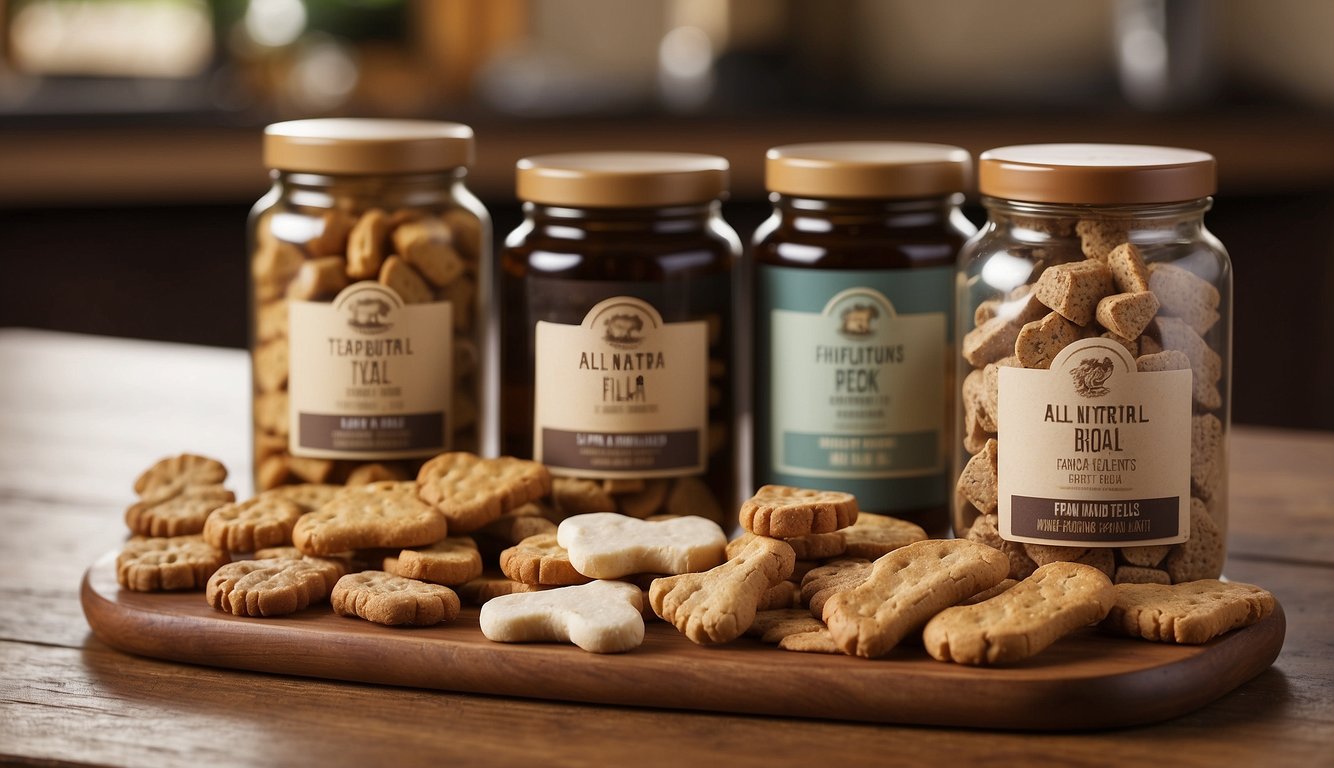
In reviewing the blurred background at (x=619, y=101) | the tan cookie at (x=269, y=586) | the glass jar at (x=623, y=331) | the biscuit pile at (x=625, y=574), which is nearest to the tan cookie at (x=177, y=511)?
the biscuit pile at (x=625, y=574)

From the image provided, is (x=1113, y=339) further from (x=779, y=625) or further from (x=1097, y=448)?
(x=779, y=625)

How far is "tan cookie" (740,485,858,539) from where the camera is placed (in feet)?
3.08

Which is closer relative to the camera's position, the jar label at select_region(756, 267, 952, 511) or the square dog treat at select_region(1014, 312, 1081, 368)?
the square dog treat at select_region(1014, 312, 1081, 368)

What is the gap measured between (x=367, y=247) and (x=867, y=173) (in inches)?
13.5

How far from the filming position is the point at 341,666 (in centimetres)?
90

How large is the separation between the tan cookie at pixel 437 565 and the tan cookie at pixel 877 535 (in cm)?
23

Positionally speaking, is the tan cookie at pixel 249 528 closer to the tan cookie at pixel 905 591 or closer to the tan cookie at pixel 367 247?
the tan cookie at pixel 367 247

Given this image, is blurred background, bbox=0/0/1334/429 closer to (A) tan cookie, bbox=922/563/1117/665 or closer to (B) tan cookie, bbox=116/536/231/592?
(B) tan cookie, bbox=116/536/231/592

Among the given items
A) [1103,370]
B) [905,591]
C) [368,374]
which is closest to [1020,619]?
[905,591]

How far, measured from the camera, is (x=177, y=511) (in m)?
1.11

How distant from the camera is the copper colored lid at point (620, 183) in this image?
42.2 inches

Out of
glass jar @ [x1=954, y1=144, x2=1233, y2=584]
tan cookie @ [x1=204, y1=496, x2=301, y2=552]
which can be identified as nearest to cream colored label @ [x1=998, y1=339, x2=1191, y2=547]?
glass jar @ [x1=954, y1=144, x2=1233, y2=584]

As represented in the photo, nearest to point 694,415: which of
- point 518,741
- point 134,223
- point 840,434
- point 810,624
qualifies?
point 840,434

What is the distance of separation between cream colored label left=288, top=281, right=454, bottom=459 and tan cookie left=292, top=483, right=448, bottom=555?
4.5 inches
